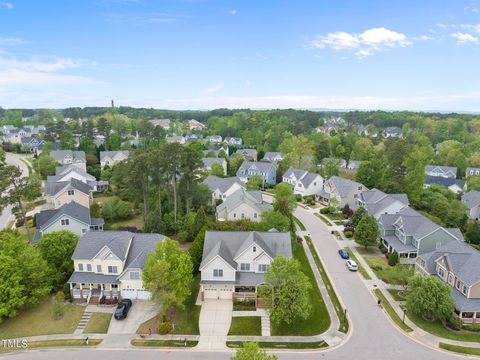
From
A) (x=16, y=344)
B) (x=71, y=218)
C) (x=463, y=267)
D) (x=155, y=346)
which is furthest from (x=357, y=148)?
(x=16, y=344)

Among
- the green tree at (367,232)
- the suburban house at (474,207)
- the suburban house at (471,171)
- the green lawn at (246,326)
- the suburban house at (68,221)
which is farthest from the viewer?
the suburban house at (471,171)

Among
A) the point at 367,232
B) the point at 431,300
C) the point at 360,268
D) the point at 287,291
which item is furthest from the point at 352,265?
the point at 287,291

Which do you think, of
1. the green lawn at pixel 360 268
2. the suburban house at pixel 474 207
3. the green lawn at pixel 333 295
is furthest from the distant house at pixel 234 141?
the green lawn at pixel 360 268

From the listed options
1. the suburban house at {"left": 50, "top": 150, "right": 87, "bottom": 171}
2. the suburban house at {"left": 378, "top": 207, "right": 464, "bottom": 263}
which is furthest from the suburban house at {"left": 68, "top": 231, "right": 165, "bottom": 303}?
the suburban house at {"left": 50, "top": 150, "right": 87, "bottom": 171}

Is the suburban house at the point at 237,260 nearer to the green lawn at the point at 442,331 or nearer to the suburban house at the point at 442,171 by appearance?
the green lawn at the point at 442,331

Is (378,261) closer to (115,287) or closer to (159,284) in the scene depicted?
(159,284)

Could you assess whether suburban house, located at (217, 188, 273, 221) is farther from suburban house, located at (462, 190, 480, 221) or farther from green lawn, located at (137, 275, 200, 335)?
suburban house, located at (462, 190, 480, 221)
